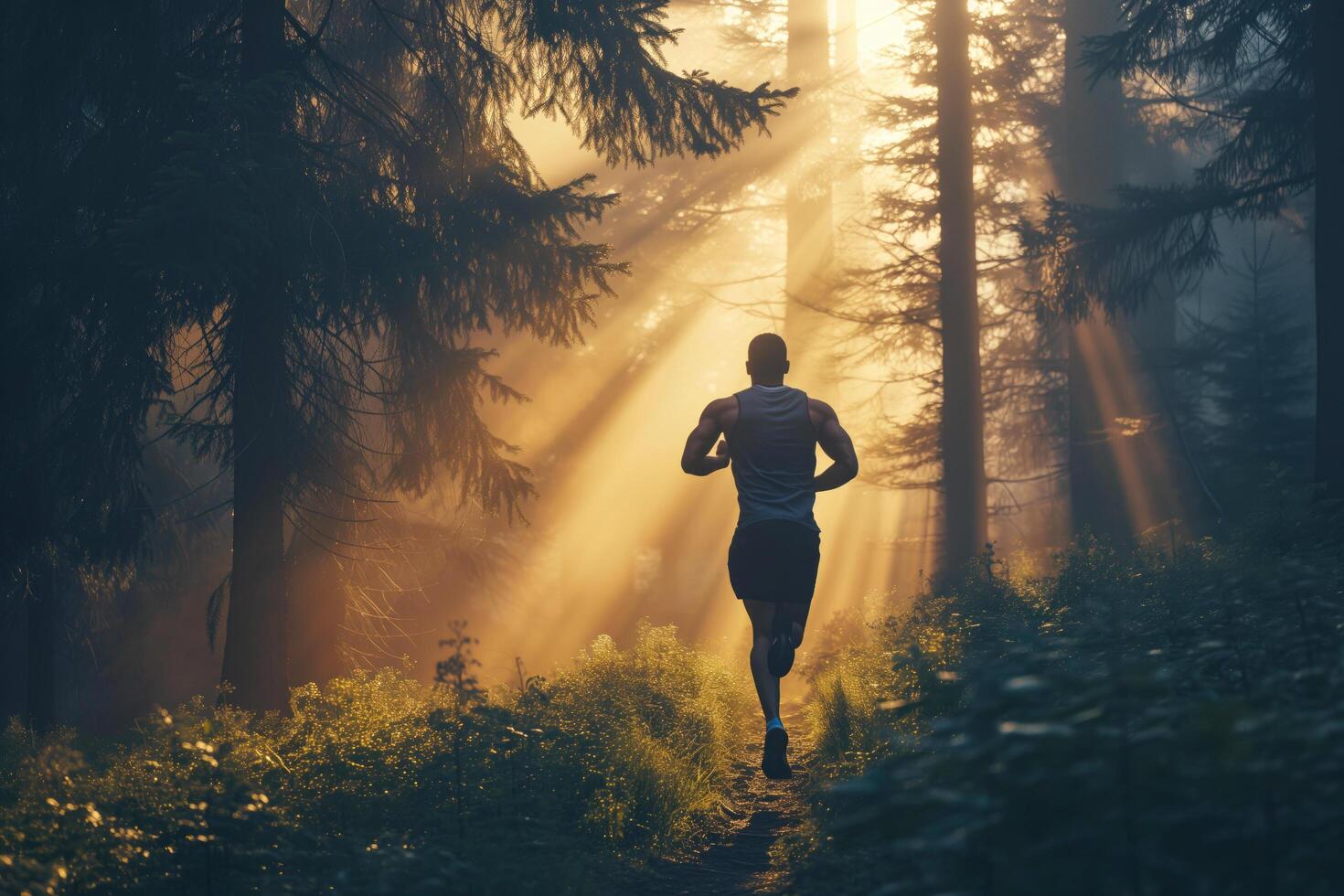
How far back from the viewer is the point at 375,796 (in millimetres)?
4758

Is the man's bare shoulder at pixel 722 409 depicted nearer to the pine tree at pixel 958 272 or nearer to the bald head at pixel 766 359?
the bald head at pixel 766 359

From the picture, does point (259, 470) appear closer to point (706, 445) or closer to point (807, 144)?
point (706, 445)

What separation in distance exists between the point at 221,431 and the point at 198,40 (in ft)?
9.96

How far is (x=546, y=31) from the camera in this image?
7.93m

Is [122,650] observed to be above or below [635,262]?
below

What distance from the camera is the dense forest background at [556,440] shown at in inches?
119

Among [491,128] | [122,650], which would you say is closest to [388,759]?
[491,128]

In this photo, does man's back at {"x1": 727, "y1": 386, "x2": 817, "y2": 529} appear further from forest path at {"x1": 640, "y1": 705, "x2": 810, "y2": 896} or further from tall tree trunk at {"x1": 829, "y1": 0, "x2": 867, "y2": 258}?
tall tree trunk at {"x1": 829, "y1": 0, "x2": 867, "y2": 258}

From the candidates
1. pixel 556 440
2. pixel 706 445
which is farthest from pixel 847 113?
pixel 706 445

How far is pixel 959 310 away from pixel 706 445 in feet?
27.9

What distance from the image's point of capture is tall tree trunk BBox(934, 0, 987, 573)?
13750mm

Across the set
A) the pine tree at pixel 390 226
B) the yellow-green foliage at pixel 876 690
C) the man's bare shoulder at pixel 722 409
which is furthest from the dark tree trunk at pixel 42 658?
the man's bare shoulder at pixel 722 409

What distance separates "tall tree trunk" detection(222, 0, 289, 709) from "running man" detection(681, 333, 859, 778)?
11.7ft

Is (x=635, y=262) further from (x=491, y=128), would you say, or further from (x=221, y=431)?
(x=221, y=431)
